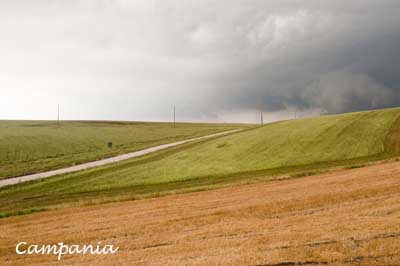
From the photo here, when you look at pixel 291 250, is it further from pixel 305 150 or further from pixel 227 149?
pixel 227 149

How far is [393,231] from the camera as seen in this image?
1139 centimetres

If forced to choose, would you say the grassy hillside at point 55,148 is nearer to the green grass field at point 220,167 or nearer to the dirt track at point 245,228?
the green grass field at point 220,167

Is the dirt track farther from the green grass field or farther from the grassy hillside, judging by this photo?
the grassy hillside

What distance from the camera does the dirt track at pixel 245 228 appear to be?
10641 mm

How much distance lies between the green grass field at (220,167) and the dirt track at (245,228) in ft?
23.1

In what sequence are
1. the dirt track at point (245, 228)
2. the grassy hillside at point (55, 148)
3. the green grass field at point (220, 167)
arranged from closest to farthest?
the dirt track at point (245, 228), the green grass field at point (220, 167), the grassy hillside at point (55, 148)

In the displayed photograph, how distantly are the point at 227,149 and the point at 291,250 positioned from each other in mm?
40559

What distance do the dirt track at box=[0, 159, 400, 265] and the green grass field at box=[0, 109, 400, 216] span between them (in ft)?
23.1

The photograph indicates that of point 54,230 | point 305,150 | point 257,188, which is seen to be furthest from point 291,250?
point 305,150

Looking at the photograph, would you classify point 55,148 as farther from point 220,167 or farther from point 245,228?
point 245,228

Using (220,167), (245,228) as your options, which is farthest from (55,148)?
(245,228)

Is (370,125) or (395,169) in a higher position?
(370,125)

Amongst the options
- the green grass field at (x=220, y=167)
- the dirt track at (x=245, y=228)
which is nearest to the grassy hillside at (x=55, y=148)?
the green grass field at (x=220, y=167)

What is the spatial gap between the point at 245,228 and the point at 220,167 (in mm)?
26536
